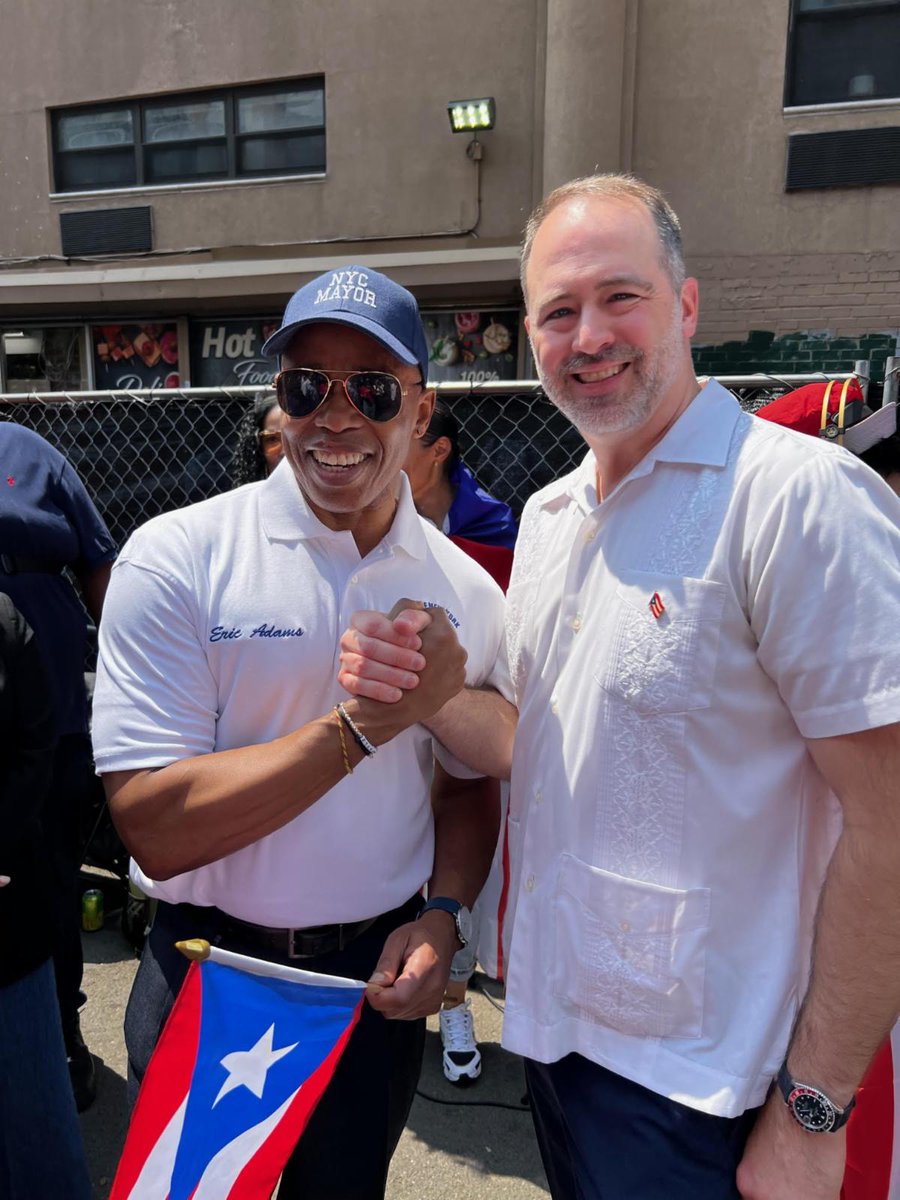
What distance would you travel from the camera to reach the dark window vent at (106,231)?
11250 mm

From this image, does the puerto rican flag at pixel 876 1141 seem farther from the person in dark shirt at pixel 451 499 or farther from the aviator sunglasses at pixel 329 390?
the person in dark shirt at pixel 451 499

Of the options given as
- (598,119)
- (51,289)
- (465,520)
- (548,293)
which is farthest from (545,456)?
(51,289)

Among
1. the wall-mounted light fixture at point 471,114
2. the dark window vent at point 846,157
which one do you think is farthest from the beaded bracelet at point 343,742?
the dark window vent at point 846,157

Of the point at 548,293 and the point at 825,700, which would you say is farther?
the point at 548,293

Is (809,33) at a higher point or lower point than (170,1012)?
higher

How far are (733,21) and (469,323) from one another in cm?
415

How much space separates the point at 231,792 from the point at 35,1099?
110 cm

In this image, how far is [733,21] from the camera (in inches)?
358

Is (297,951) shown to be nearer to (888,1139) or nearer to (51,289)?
(888,1139)

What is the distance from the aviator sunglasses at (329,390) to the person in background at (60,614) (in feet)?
4.99

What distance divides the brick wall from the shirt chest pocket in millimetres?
8858

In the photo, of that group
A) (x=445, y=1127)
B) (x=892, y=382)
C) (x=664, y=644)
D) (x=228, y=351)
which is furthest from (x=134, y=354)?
(x=664, y=644)

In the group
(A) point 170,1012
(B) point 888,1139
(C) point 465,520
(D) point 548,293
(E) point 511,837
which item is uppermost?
(D) point 548,293

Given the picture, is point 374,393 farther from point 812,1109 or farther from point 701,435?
point 812,1109
